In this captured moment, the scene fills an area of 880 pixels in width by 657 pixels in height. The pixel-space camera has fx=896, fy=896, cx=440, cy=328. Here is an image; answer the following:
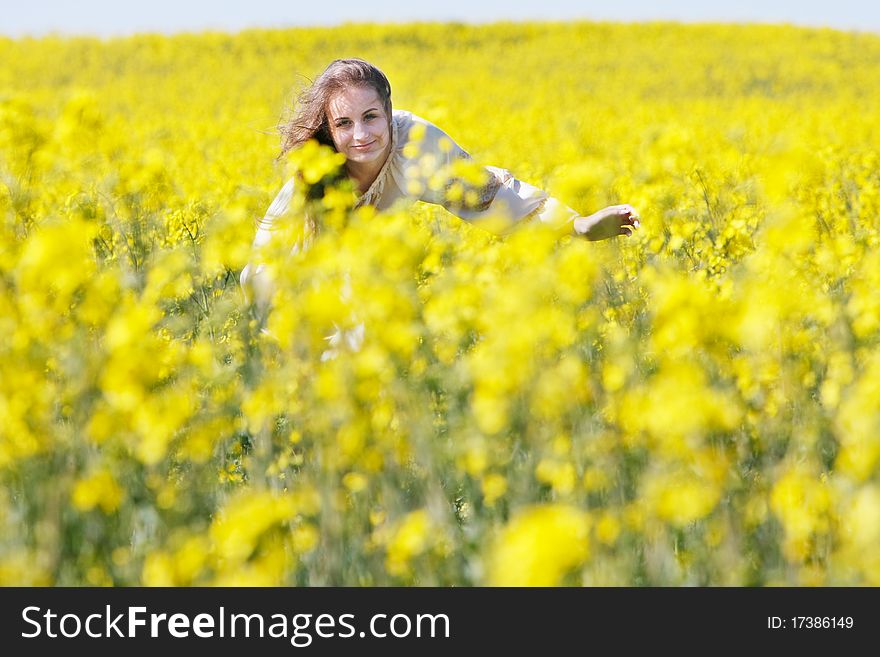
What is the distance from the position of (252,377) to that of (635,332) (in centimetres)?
143

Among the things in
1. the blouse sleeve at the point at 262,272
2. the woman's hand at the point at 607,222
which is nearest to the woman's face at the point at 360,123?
the blouse sleeve at the point at 262,272

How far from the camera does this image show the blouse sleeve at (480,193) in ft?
11.9

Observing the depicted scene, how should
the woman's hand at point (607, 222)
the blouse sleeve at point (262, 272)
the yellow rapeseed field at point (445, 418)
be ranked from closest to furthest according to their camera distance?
the yellow rapeseed field at point (445, 418), the blouse sleeve at point (262, 272), the woman's hand at point (607, 222)

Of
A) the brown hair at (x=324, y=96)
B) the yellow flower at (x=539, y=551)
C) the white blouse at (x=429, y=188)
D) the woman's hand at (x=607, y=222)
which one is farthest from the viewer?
the brown hair at (x=324, y=96)

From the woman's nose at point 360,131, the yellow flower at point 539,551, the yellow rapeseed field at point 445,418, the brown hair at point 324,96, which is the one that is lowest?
the yellow flower at point 539,551

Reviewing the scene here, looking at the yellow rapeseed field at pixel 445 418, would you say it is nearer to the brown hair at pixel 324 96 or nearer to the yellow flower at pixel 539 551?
the yellow flower at pixel 539 551

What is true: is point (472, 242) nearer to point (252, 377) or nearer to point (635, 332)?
point (635, 332)

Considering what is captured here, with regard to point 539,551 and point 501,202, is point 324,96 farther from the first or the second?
point 539,551

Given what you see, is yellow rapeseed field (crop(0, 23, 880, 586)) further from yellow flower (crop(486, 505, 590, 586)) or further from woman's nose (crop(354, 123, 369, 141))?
woman's nose (crop(354, 123, 369, 141))

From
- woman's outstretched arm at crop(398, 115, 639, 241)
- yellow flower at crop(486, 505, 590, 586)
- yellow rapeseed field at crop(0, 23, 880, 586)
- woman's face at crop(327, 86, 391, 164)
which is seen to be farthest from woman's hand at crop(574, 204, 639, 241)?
yellow flower at crop(486, 505, 590, 586)

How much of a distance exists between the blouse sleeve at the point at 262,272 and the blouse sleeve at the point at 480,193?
584mm

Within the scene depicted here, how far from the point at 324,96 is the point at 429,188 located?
586 mm

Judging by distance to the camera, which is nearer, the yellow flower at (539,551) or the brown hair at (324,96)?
the yellow flower at (539,551)

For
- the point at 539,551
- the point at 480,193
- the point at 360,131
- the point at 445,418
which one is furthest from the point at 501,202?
the point at 539,551
